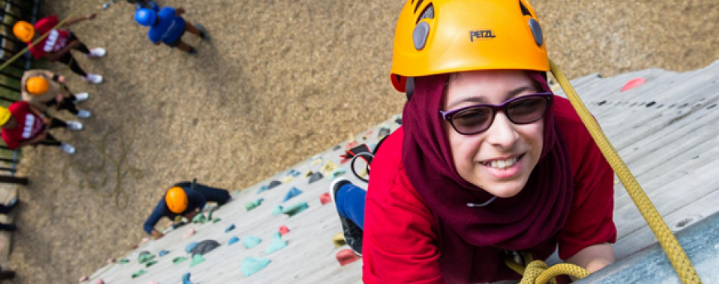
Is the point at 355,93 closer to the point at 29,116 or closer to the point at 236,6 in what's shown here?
the point at 236,6

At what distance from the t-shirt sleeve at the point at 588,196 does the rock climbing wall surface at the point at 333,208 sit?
1.15 feet

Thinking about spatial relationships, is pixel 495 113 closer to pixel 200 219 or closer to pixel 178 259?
pixel 178 259

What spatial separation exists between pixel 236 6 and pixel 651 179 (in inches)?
264

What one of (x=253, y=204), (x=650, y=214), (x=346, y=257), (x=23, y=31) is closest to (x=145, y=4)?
(x=23, y=31)

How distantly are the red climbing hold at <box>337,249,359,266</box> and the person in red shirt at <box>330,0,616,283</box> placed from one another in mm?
1085

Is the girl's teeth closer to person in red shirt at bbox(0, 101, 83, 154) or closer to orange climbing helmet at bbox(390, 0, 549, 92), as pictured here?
orange climbing helmet at bbox(390, 0, 549, 92)

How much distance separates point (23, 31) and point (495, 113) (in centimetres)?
895

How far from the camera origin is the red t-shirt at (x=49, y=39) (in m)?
8.04

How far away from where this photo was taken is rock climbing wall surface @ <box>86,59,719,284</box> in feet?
7.55

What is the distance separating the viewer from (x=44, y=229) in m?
8.34

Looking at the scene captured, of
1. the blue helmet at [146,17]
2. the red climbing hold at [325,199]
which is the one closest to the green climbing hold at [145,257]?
the red climbing hold at [325,199]

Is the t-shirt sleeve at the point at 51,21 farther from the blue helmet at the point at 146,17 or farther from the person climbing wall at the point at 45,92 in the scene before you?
the blue helmet at the point at 146,17

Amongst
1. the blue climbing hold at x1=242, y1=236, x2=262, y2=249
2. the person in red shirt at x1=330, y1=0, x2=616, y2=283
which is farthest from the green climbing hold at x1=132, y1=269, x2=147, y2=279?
the person in red shirt at x1=330, y1=0, x2=616, y2=283

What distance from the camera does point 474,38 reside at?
1462 millimetres
